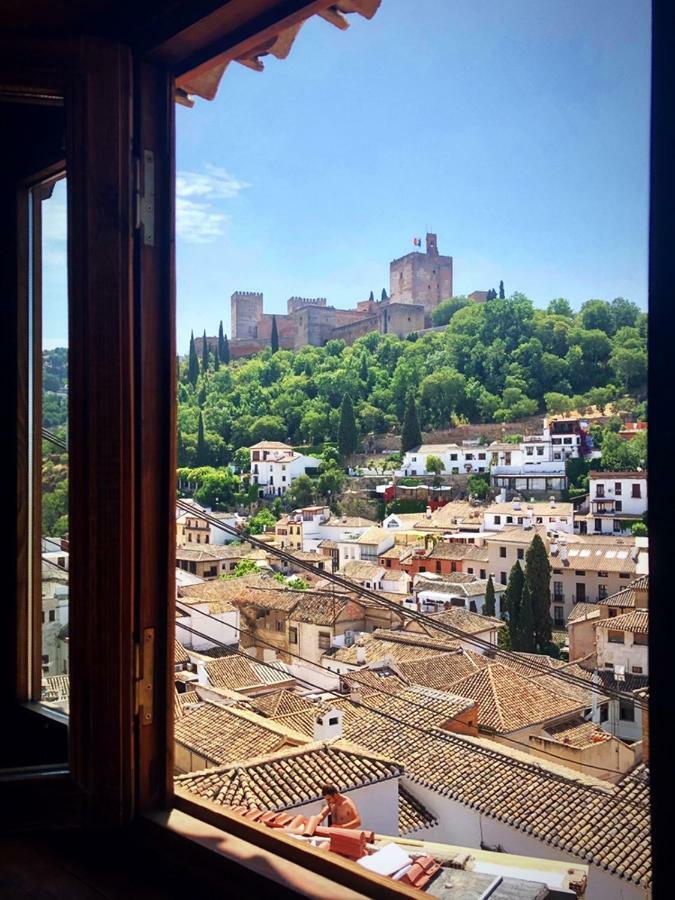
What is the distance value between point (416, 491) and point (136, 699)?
10.3 m

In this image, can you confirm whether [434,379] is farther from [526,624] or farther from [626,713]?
[626,713]

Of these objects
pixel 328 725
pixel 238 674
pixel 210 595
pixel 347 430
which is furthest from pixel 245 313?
pixel 328 725

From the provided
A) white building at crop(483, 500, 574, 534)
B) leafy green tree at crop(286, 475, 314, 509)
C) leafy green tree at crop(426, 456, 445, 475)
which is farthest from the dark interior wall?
leafy green tree at crop(286, 475, 314, 509)

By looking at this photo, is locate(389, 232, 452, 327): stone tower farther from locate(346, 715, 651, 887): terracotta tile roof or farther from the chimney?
→ locate(346, 715, 651, 887): terracotta tile roof

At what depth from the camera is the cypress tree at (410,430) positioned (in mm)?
11617

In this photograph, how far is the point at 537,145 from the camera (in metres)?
5.44

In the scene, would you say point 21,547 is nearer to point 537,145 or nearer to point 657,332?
point 657,332

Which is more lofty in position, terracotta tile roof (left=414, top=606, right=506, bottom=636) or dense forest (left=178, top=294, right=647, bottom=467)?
dense forest (left=178, top=294, right=647, bottom=467)

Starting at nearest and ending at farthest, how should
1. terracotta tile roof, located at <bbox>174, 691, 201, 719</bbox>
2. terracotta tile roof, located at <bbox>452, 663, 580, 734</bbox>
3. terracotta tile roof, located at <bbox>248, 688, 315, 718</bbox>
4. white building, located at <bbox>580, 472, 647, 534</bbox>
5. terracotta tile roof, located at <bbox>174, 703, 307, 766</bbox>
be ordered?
white building, located at <bbox>580, 472, 647, 534</bbox> < terracotta tile roof, located at <bbox>174, 703, 307, 766</bbox> < terracotta tile roof, located at <bbox>174, 691, 201, 719</bbox> < terracotta tile roof, located at <bbox>452, 663, 580, 734</bbox> < terracotta tile roof, located at <bbox>248, 688, 315, 718</bbox>

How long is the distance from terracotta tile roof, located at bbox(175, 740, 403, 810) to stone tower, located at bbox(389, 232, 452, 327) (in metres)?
22.9

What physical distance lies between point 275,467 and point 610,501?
7753mm

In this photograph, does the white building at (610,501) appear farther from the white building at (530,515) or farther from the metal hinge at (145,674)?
the metal hinge at (145,674)

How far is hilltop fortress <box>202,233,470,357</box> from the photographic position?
26.2m

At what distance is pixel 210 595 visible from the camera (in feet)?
25.4
